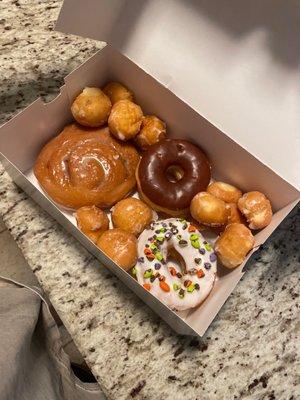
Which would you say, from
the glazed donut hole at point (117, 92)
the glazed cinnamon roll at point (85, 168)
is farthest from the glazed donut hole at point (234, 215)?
the glazed donut hole at point (117, 92)

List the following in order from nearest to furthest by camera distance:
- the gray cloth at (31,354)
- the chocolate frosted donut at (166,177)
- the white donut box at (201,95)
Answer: the gray cloth at (31,354)
the white donut box at (201,95)
the chocolate frosted donut at (166,177)

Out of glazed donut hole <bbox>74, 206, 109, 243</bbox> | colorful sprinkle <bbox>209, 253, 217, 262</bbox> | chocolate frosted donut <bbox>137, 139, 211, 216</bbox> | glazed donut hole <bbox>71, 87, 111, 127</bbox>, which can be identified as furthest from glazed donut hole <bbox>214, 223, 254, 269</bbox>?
glazed donut hole <bbox>71, 87, 111, 127</bbox>

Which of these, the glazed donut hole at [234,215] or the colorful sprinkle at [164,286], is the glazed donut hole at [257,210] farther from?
the colorful sprinkle at [164,286]

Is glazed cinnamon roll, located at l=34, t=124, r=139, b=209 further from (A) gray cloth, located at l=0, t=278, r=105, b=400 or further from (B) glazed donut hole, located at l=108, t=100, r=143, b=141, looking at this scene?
(A) gray cloth, located at l=0, t=278, r=105, b=400

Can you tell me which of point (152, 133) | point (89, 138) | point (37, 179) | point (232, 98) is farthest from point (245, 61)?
point (37, 179)

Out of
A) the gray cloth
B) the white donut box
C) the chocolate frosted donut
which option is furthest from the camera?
the chocolate frosted donut

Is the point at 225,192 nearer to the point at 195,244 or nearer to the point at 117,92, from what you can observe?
the point at 195,244

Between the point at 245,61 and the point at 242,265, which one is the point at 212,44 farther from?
the point at 242,265
